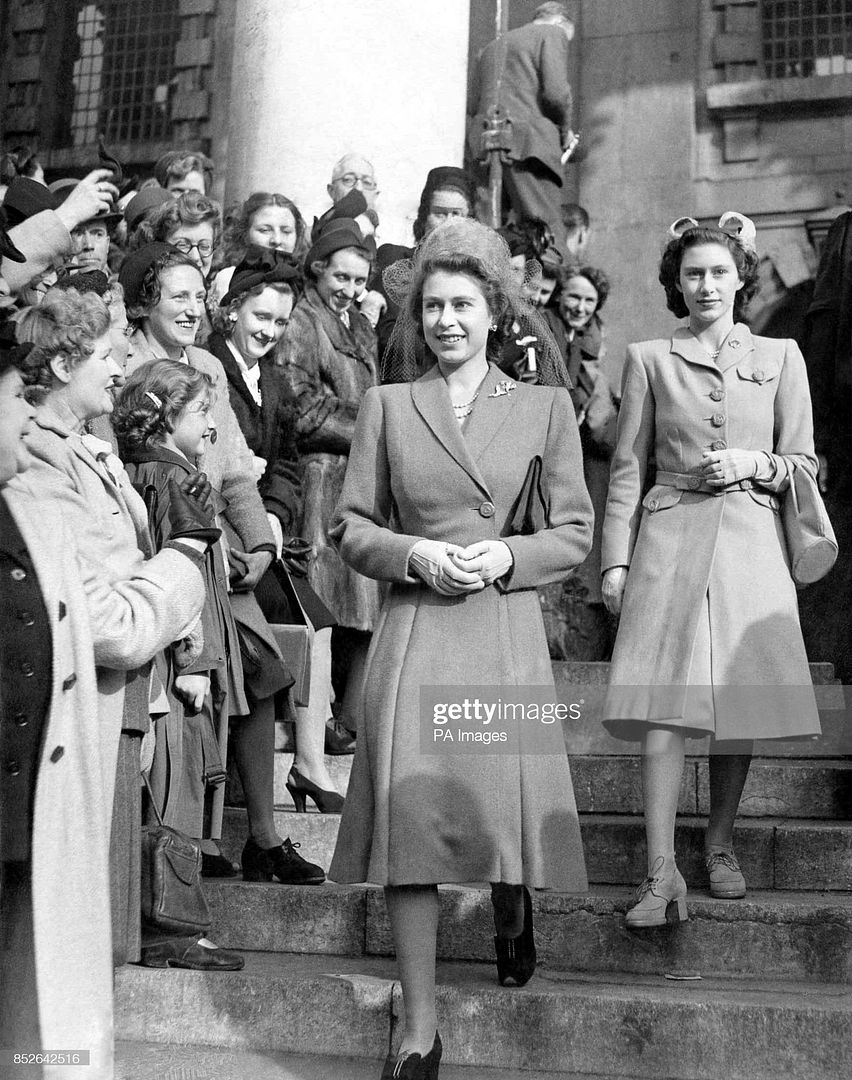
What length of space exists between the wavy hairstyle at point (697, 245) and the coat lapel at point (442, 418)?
3.21 ft

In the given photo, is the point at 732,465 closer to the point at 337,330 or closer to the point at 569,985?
the point at 569,985

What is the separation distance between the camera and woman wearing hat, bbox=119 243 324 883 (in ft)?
17.5

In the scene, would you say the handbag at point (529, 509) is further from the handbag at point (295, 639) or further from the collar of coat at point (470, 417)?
the handbag at point (295, 639)

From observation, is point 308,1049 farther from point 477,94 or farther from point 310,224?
point 477,94

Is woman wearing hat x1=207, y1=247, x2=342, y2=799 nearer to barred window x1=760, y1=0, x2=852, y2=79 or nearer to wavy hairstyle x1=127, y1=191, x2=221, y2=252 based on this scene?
wavy hairstyle x1=127, y1=191, x2=221, y2=252

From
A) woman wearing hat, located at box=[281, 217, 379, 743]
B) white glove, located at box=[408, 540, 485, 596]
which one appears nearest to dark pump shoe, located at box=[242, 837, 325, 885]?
woman wearing hat, located at box=[281, 217, 379, 743]

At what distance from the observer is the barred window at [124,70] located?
18.3m

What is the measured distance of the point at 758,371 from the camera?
5.11 meters

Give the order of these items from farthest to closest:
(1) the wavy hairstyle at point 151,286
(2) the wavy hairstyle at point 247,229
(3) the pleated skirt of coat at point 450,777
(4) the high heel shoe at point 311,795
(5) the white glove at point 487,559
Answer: (2) the wavy hairstyle at point 247,229 → (4) the high heel shoe at point 311,795 → (1) the wavy hairstyle at point 151,286 → (5) the white glove at point 487,559 → (3) the pleated skirt of coat at point 450,777

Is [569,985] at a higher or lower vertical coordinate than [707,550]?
lower

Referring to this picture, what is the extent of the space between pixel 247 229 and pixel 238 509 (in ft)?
7.32

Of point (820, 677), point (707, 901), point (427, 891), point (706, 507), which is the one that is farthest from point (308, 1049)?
point (820, 677)

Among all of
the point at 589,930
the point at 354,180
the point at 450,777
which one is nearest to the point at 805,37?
the point at 354,180

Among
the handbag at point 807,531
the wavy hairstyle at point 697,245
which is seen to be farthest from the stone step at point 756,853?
the wavy hairstyle at point 697,245
